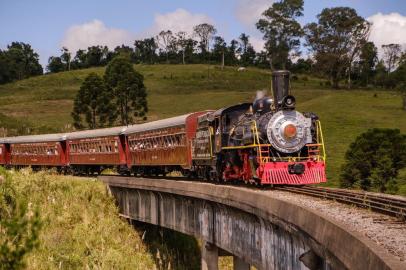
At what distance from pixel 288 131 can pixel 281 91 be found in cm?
146

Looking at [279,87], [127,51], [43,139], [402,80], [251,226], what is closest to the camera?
[251,226]

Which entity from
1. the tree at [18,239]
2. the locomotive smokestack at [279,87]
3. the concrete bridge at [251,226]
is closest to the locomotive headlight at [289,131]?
the locomotive smokestack at [279,87]

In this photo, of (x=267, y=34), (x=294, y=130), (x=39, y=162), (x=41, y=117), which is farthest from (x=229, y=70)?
(x=294, y=130)

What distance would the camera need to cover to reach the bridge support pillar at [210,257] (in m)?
18.1

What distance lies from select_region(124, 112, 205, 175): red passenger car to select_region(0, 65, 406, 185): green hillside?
13073 mm

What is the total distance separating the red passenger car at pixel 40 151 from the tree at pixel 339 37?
195 ft

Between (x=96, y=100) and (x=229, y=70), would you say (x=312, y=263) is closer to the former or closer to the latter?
(x=96, y=100)

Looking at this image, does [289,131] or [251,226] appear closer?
[251,226]

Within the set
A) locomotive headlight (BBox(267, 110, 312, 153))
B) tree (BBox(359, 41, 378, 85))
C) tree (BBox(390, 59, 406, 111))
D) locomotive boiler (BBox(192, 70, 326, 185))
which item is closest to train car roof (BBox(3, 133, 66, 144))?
locomotive boiler (BBox(192, 70, 326, 185))

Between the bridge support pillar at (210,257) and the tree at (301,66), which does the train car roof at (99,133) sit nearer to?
the bridge support pillar at (210,257)

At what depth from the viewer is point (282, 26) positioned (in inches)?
4043

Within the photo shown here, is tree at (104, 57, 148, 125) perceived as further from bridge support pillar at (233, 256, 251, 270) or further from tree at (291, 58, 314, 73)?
bridge support pillar at (233, 256, 251, 270)

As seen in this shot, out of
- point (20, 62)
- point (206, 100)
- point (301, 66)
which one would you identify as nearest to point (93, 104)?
point (206, 100)

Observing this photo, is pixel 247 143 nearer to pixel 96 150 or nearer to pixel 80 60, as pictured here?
pixel 96 150
